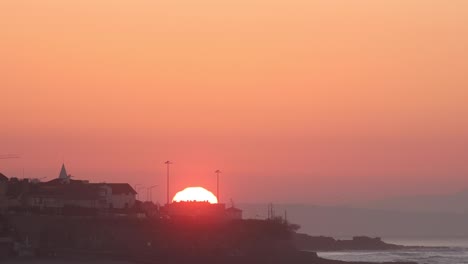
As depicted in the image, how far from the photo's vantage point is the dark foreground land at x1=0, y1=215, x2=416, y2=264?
88000 millimetres

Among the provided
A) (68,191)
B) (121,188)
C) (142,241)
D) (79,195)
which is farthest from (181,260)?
(121,188)

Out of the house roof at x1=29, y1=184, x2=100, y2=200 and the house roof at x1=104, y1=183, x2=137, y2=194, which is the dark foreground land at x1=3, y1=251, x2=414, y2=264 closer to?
the house roof at x1=29, y1=184, x2=100, y2=200

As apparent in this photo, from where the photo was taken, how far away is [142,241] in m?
96.8

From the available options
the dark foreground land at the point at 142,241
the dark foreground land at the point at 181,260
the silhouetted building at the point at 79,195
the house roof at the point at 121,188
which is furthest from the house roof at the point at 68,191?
the dark foreground land at the point at 181,260

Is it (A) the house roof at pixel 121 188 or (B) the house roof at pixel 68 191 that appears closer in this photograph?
(B) the house roof at pixel 68 191

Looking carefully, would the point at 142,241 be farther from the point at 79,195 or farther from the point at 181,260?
the point at 79,195

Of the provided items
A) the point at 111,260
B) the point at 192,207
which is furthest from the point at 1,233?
the point at 192,207

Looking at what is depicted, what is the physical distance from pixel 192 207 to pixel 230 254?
3284 centimetres

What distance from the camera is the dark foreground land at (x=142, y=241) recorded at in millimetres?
88000

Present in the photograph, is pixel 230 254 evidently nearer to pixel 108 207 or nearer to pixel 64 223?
pixel 64 223

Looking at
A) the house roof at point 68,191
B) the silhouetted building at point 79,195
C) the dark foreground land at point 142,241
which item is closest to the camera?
the dark foreground land at point 142,241

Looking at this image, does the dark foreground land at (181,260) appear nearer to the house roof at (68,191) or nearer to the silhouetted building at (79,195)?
the silhouetted building at (79,195)

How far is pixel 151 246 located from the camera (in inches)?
3777

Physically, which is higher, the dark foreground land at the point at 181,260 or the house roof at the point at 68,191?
the house roof at the point at 68,191
